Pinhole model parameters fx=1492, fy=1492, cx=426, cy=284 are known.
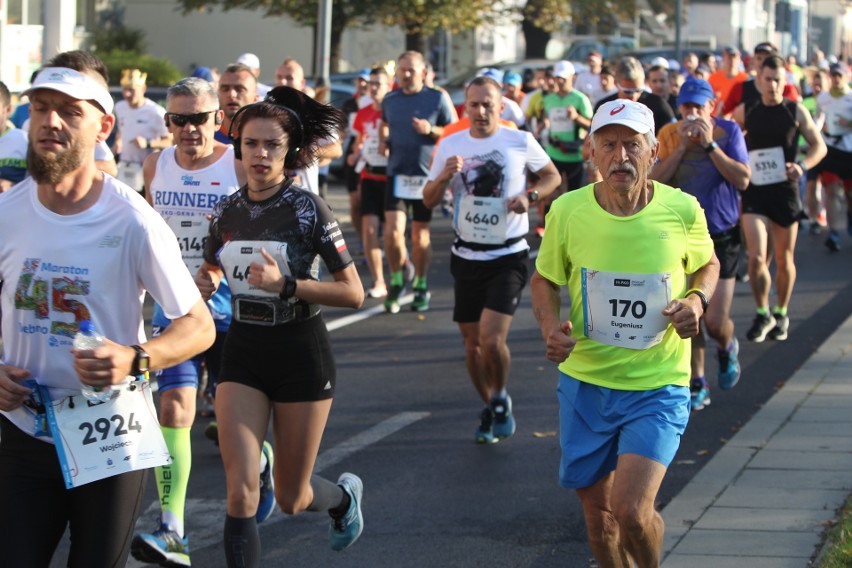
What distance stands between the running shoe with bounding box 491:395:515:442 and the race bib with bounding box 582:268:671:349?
3.08m

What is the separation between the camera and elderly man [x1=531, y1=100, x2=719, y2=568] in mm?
5133

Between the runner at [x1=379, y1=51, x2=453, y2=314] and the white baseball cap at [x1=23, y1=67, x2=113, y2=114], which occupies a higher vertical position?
the white baseball cap at [x1=23, y1=67, x2=113, y2=114]

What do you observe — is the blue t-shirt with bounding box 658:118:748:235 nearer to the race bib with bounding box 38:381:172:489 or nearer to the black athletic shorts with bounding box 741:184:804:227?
the black athletic shorts with bounding box 741:184:804:227

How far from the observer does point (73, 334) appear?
404cm

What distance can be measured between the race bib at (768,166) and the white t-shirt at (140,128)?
6354 mm

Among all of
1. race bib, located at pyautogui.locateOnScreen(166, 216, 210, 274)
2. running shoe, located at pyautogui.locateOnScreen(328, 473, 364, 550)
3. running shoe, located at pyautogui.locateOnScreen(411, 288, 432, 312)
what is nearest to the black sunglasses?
race bib, located at pyautogui.locateOnScreen(166, 216, 210, 274)

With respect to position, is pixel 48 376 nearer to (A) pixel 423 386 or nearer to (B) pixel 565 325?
(B) pixel 565 325

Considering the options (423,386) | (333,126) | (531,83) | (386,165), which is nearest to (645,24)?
(531,83)

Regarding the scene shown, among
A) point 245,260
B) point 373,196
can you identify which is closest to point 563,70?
point 373,196

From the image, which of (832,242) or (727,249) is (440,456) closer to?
(727,249)

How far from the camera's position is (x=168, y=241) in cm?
418

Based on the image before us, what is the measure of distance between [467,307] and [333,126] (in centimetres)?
262

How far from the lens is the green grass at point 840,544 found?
548cm

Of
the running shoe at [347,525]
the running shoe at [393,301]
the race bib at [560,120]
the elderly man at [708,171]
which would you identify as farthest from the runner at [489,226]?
the race bib at [560,120]
